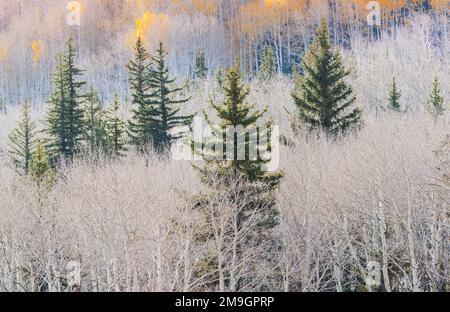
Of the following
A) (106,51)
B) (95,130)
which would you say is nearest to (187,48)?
(106,51)

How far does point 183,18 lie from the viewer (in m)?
70.0

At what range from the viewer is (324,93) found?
85.9 feet

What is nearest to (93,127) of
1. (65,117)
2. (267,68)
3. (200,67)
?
A: (65,117)

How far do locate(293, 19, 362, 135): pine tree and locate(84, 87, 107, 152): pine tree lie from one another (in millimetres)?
13474

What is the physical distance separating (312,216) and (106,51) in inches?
2376

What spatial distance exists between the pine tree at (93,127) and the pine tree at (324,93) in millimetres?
13474

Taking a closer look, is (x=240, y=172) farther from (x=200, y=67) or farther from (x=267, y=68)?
(x=200, y=67)

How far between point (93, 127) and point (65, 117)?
2475mm

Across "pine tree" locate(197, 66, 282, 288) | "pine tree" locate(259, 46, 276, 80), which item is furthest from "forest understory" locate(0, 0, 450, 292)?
"pine tree" locate(259, 46, 276, 80)

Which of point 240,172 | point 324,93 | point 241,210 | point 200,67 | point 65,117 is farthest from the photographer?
point 200,67

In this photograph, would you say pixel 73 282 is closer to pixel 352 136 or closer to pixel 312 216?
pixel 312 216

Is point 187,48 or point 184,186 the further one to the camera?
point 187,48

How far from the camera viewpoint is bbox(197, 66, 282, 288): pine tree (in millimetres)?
16516
